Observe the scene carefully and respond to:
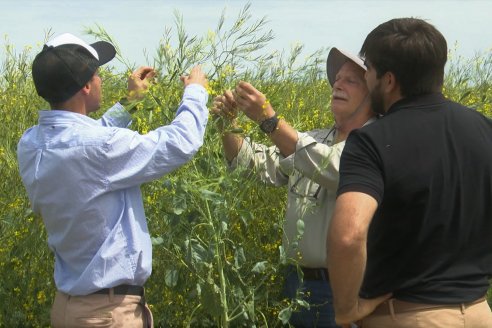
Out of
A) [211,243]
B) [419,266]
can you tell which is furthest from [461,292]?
[211,243]

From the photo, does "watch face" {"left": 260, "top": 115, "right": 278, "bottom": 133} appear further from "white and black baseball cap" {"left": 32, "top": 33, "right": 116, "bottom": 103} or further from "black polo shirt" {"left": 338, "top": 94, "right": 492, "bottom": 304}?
"black polo shirt" {"left": 338, "top": 94, "right": 492, "bottom": 304}

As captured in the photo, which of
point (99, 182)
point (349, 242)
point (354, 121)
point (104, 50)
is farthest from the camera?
point (354, 121)

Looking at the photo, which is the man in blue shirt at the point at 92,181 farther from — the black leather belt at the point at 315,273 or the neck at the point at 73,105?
the black leather belt at the point at 315,273

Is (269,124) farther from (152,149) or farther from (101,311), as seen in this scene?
(101,311)

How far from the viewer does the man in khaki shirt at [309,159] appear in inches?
132

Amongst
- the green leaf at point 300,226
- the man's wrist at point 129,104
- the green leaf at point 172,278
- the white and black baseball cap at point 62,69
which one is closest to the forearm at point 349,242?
the green leaf at point 300,226

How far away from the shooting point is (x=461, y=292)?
7.99 feet

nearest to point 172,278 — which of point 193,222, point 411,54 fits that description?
point 193,222

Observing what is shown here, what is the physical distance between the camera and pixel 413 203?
2.38m

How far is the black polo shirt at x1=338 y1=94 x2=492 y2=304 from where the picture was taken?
7.77 ft

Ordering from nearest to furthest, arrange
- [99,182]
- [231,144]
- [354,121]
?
1. [99,182]
2. [354,121]
3. [231,144]

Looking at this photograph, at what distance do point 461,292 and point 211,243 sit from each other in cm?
128

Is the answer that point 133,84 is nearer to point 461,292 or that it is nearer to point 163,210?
point 163,210

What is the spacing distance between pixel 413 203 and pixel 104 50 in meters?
1.34
